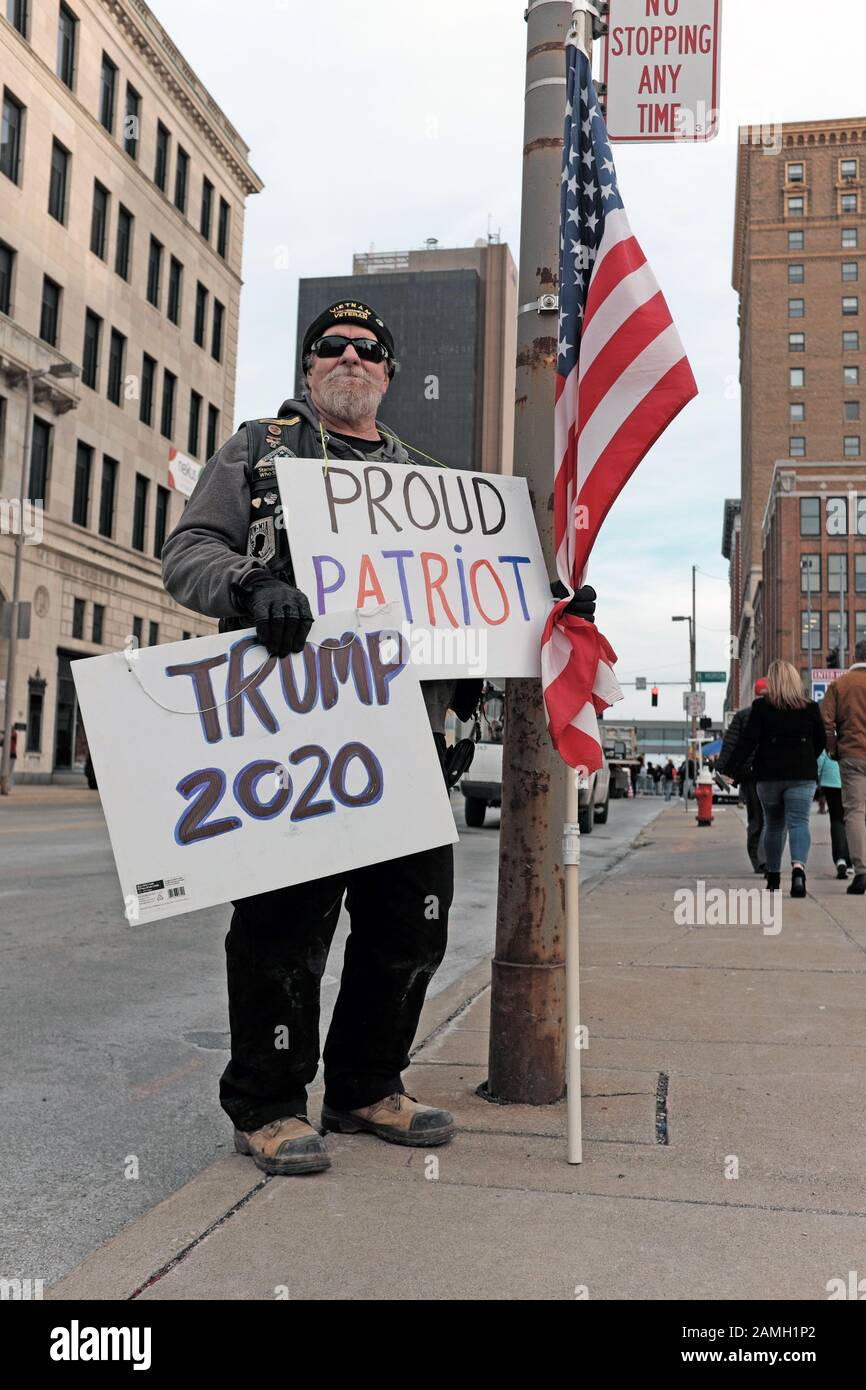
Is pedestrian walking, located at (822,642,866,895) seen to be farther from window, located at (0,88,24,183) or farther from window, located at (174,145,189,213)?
window, located at (174,145,189,213)

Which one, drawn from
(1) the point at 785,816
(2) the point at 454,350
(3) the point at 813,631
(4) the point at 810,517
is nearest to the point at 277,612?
(1) the point at 785,816

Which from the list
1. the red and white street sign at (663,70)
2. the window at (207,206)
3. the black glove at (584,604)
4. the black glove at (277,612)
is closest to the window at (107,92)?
the window at (207,206)

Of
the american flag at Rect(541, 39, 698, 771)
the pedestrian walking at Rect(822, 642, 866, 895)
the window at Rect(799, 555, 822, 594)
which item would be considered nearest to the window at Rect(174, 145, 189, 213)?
the pedestrian walking at Rect(822, 642, 866, 895)

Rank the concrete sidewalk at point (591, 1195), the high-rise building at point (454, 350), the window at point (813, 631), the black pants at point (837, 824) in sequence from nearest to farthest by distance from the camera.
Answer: the concrete sidewalk at point (591, 1195) → the black pants at point (837, 824) → the window at point (813, 631) → the high-rise building at point (454, 350)

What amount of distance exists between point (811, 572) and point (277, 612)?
95.9m

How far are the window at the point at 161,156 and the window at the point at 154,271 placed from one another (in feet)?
6.63

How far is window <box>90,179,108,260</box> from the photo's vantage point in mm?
38844

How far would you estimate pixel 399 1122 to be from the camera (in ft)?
11.3

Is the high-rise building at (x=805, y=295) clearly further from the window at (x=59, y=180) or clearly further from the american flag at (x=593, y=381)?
the american flag at (x=593, y=381)

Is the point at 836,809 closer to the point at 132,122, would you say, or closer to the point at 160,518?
the point at 160,518

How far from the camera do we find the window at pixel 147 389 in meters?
42.1

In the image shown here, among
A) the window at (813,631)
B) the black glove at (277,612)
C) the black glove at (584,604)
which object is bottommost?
the black glove at (277,612)

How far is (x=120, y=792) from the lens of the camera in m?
3.02
